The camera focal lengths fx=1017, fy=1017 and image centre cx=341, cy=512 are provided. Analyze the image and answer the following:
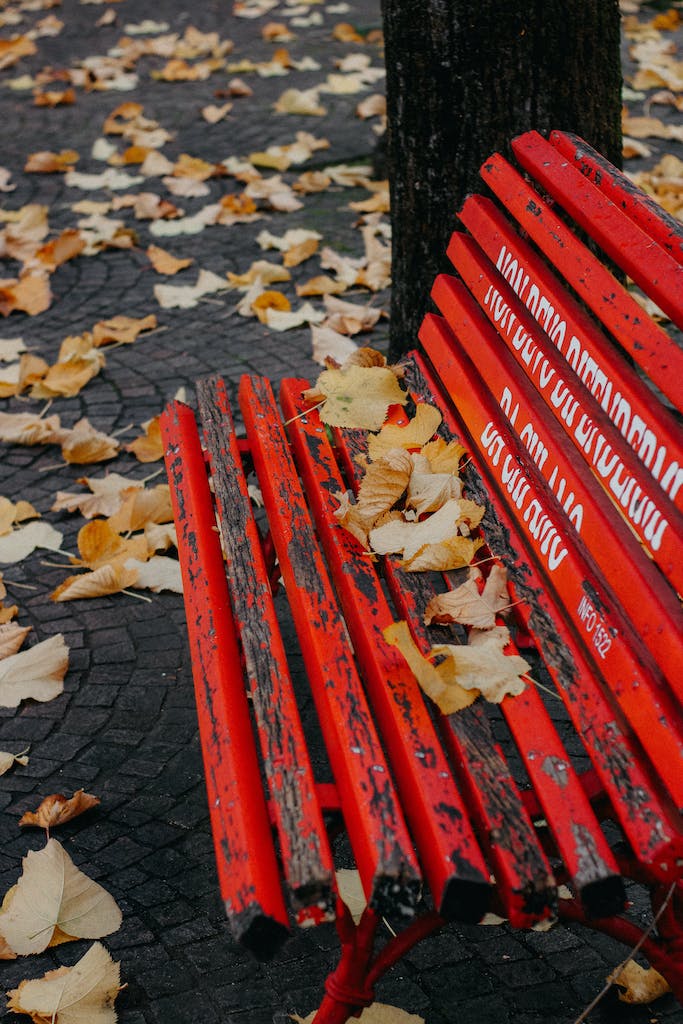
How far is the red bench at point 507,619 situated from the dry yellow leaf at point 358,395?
2.0 inches

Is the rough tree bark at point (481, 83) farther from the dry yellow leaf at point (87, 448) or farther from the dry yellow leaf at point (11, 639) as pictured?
the dry yellow leaf at point (11, 639)

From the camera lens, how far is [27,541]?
3039 millimetres

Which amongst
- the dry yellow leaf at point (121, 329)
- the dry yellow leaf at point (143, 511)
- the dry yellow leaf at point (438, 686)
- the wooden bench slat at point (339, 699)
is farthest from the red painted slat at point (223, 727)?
the dry yellow leaf at point (121, 329)

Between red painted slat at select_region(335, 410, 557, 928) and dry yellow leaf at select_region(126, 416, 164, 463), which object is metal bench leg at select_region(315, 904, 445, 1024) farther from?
dry yellow leaf at select_region(126, 416, 164, 463)

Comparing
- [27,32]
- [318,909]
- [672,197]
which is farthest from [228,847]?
[27,32]

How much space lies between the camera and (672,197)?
4551 mm

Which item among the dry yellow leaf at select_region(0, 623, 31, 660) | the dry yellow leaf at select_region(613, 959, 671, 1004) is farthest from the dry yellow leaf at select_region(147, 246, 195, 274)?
the dry yellow leaf at select_region(613, 959, 671, 1004)

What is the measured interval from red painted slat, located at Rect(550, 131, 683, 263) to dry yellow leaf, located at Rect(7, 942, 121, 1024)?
1645mm

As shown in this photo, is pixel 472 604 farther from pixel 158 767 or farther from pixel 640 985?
pixel 158 767

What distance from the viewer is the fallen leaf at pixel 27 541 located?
301 centimetres

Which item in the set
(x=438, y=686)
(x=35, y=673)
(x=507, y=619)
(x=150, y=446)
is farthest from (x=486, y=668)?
(x=150, y=446)

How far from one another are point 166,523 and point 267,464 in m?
0.94

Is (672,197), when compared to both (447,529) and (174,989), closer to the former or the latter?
(447,529)

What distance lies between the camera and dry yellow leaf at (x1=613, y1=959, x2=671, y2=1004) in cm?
186
